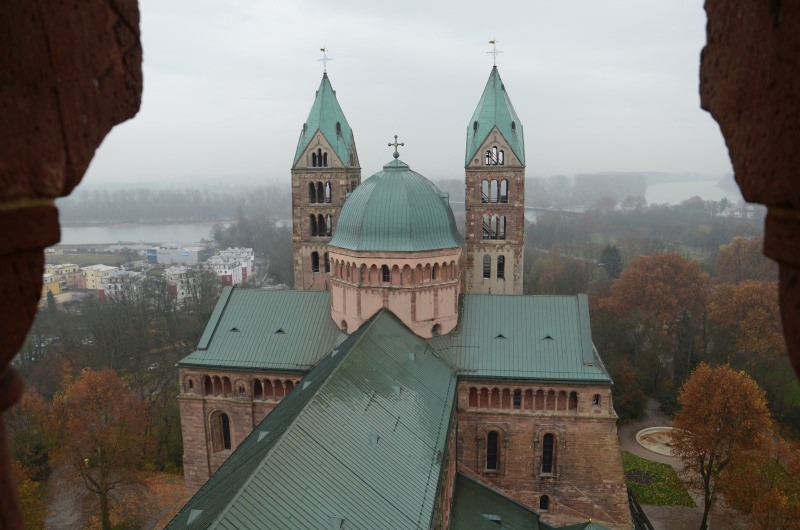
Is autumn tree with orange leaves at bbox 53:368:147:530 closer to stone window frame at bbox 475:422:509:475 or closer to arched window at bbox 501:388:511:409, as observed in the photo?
stone window frame at bbox 475:422:509:475

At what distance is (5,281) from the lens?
2168 millimetres

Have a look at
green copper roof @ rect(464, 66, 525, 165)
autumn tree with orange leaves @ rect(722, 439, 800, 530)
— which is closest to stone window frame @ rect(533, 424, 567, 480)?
autumn tree with orange leaves @ rect(722, 439, 800, 530)

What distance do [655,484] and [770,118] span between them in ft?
102

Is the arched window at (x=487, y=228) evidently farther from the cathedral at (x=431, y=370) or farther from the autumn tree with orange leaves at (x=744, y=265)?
the autumn tree with orange leaves at (x=744, y=265)

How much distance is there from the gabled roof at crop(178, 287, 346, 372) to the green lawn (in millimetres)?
16622

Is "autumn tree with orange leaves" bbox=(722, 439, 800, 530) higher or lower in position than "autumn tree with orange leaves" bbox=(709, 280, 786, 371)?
lower

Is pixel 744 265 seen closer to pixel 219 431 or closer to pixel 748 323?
pixel 748 323

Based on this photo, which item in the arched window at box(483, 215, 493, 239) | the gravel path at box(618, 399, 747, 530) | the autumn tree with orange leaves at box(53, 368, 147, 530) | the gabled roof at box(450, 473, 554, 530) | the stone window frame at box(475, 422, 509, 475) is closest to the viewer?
the gabled roof at box(450, 473, 554, 530)

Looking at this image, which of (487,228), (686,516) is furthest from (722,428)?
(487,228)

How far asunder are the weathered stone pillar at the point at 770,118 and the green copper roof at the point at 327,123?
102ft

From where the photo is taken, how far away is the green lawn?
27.8 meters

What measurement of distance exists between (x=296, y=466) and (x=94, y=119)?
10.3m

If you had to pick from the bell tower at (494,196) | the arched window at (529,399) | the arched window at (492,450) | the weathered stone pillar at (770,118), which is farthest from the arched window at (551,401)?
the weathered stone pillar at (770,118)

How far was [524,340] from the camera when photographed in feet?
77.4
